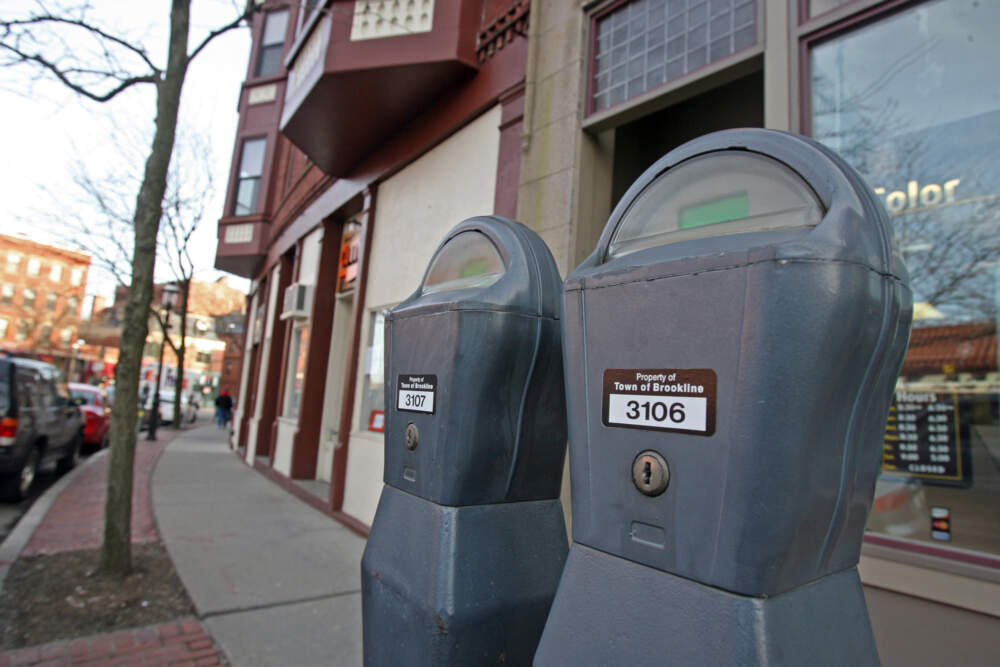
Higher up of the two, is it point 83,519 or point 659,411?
point 659,411

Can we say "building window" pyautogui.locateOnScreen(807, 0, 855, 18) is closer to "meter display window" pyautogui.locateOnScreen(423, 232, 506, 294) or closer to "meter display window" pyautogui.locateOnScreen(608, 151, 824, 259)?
"meter display window" pyautogui.locateOnScreen(423, 232, 506, 294)

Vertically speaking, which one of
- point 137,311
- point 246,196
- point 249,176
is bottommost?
point 137,311

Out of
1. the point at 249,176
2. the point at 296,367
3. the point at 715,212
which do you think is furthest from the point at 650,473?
the point at 249,176

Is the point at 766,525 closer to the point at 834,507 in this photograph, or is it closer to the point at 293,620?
the point at 834,507

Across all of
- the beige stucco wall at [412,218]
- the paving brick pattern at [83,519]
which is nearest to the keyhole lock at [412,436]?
the beige stucco wall at [412,218]

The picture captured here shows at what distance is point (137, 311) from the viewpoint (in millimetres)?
4133

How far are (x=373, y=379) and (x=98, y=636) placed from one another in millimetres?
2976

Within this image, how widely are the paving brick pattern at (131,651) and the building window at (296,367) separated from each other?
503 cm

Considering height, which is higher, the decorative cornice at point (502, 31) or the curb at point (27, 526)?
the decorative cornice at point (502, 31)

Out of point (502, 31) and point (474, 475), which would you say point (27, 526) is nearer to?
point (474, 475)

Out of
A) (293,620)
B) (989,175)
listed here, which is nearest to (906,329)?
(989,175)

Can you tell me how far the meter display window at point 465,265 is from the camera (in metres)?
1.69

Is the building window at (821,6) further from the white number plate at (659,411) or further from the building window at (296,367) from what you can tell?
the building window at (296,367)

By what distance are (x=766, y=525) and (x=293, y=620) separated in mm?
3258
